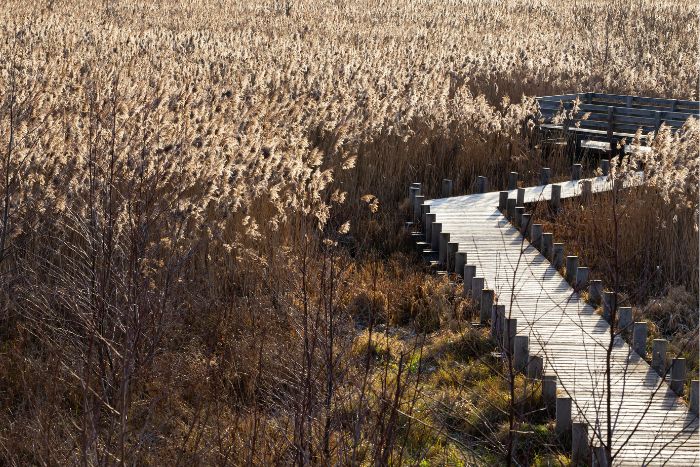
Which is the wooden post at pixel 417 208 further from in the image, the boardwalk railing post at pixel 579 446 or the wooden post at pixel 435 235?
the boardwalk railing post at pixel 579 446

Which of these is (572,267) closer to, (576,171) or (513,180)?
(513,180)

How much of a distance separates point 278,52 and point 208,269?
10.1m

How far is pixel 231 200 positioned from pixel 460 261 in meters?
2.62

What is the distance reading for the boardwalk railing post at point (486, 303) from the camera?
33.4 feet

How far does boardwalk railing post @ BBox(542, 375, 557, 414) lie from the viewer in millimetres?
8310

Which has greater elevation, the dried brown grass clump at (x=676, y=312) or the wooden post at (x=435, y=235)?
the wooden post at (x=435, y=235)

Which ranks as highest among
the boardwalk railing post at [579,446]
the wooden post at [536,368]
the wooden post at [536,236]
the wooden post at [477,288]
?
the wooden post at [536,236]

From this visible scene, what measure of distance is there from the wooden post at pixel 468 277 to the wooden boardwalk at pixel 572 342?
156mm

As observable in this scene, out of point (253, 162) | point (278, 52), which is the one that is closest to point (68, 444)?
point (253, 162)

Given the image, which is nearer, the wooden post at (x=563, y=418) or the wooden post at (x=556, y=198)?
the wooden post at (x=563, y=418)

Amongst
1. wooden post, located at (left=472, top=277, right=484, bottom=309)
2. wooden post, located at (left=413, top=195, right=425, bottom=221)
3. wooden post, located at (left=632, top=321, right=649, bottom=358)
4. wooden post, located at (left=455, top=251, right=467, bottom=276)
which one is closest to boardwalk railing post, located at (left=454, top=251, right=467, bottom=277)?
wooden post, located at (left=455, top=251, right=467, bottom=276)

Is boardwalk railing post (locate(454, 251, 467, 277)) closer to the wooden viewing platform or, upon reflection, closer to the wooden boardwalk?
the wooden boardwalk

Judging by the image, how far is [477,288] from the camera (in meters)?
10.5

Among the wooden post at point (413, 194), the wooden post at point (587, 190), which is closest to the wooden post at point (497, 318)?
the wooden post at point (587, 190)
